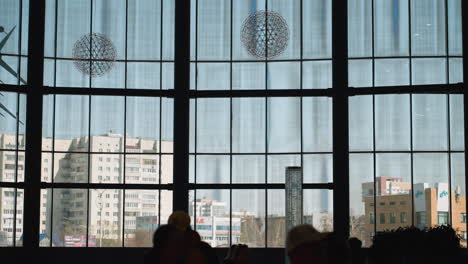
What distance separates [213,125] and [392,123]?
2.86 m

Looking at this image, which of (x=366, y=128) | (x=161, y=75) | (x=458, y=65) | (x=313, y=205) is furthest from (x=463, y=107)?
(x=161, y=75)

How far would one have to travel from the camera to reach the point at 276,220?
1241 cm

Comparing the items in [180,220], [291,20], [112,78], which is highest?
[291,20]

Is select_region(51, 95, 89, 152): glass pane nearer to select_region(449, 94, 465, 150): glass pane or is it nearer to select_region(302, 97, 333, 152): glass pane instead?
select_region(302, 97, 333, 152): glass pane

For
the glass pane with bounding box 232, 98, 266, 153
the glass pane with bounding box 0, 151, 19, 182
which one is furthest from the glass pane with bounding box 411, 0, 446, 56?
the glass pane with bounding box 0, 151, 19, 182

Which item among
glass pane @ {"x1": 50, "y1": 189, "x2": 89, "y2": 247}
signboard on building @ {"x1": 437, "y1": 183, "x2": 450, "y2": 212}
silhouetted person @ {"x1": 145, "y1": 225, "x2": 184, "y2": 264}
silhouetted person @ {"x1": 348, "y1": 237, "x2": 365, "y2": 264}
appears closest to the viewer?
silhouetted person @ {"x1": 145, "y1": 225, "x2": 184, "y2": 264}

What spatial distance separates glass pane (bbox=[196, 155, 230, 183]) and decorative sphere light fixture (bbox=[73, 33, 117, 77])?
215cm

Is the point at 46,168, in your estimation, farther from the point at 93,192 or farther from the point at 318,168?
the point at 318,168

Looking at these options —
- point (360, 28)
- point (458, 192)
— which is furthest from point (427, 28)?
point (458, 192)

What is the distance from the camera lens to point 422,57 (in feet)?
40.6

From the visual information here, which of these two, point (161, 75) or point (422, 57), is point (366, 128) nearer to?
point (422, 57)

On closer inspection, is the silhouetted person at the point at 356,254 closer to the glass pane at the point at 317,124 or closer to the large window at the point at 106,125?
the glass pane at the point at 317,124

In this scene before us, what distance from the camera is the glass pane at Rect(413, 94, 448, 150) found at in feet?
39.9

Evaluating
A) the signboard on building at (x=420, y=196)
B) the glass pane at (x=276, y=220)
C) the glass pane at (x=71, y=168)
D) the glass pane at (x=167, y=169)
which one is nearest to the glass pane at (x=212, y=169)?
the glass pane at (x=167, y=169)
